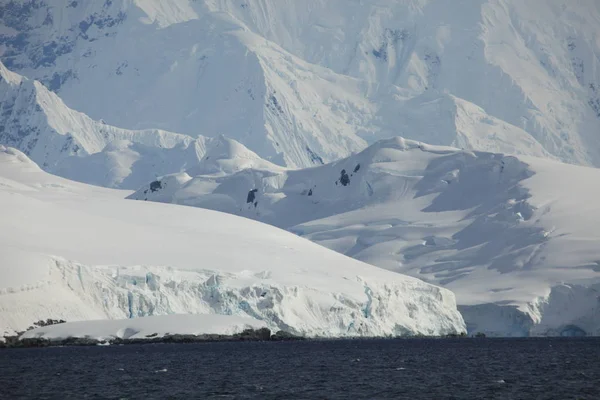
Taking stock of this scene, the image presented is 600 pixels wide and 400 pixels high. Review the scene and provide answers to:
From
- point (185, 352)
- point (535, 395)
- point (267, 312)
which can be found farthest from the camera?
point (267, 312)

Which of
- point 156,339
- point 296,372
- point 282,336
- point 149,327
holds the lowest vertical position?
point 296,372

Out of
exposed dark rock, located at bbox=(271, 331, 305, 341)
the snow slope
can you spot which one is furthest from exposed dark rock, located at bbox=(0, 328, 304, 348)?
the snow slope

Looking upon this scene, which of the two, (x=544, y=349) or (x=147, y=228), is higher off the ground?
(x=147, y=228)

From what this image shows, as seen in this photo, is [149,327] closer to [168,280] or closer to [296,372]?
[168,280]

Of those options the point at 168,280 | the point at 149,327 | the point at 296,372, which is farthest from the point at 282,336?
the point at 296,372

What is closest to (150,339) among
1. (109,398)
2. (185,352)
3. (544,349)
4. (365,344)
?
(185,352)

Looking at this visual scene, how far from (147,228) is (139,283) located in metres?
30.6

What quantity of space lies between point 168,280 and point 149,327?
56.7 feet

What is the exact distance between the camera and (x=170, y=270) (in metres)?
170

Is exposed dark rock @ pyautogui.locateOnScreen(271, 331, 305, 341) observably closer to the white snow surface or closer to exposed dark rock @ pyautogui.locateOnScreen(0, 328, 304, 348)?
exposed dark rock @ pyautogui.locateOnScreen(0, 328, 304, 348)

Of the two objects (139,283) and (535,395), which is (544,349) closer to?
(139,283)

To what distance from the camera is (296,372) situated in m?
117

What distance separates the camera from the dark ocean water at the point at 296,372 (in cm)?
9638

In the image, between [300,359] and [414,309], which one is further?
[414,309]
